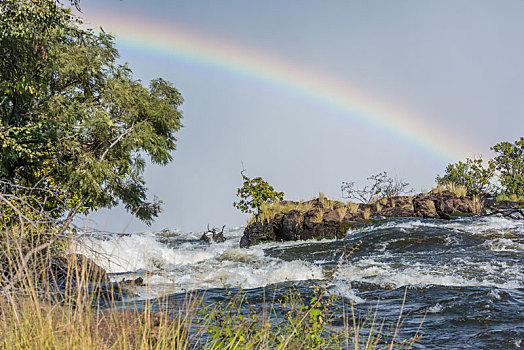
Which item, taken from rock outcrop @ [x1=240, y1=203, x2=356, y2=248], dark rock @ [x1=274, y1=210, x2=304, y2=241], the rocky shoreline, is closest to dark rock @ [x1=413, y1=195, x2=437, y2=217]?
the rocky shoreline

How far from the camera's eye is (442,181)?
117 feet

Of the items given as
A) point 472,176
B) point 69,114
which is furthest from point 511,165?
point 69,114

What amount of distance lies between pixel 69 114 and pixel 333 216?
44.3 ft

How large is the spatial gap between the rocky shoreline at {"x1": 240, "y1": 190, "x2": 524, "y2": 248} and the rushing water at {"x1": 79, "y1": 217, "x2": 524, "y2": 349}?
106 centimetres

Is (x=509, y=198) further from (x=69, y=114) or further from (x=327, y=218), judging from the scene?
(x=69, y=114)

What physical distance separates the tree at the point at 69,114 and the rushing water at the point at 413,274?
5178mm

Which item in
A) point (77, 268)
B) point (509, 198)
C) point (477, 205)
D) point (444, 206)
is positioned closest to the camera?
point (77, 268)

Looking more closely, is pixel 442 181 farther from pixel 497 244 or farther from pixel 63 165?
pixel 63 165

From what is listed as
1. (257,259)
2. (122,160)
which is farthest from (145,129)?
(257,259)

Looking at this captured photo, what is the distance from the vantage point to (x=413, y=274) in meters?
9.80

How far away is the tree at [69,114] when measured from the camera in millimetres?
13812

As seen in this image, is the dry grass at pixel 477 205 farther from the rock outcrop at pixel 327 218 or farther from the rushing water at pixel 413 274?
the rushing water at pixel 413 274

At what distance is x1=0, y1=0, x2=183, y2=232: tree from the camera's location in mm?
13812

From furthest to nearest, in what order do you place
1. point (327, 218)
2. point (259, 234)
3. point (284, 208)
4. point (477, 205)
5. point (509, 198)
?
1. point (509, 198)
2. point (284, 208)
3. point (477, 205)
4. point (259, 234)
5. point (327, 218)
